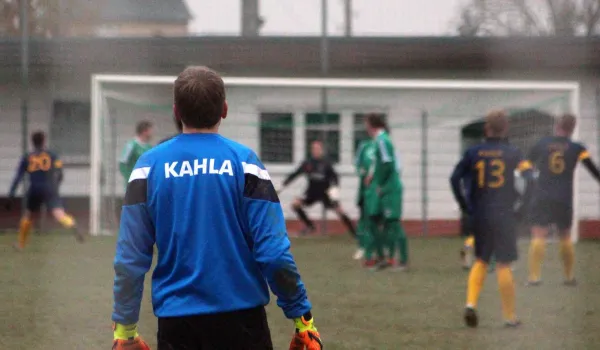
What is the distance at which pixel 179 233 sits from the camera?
2881 millimetres

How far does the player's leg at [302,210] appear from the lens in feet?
53.9

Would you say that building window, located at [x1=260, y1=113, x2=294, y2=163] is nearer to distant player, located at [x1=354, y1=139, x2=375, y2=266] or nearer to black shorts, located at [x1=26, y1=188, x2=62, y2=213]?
black shorts, located at [x1=26, y1=188, x2=62, y2=213]

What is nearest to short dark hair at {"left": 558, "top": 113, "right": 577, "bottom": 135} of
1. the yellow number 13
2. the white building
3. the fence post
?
the yellow number 13

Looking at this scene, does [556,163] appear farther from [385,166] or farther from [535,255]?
[385,166]

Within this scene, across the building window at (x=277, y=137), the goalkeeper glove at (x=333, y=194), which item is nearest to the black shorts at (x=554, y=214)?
the goalkeeper glove at (x=333, y=194)

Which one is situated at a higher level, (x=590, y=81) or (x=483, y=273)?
(x=590, y=81)

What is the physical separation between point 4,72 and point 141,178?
13.0 ft

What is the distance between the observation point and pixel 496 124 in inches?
279

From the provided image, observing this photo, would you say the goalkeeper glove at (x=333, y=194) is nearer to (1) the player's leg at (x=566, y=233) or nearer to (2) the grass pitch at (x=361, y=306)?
(2) the grass pitch at (x=361, y=306)

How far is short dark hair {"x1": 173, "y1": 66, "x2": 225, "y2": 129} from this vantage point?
9.48 ft

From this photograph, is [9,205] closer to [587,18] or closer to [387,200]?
[387,200]

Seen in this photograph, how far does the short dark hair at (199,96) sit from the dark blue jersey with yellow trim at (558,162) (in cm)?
741

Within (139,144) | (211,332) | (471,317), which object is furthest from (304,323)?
(139,144)

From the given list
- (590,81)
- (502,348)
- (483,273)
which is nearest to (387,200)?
(483,273)
